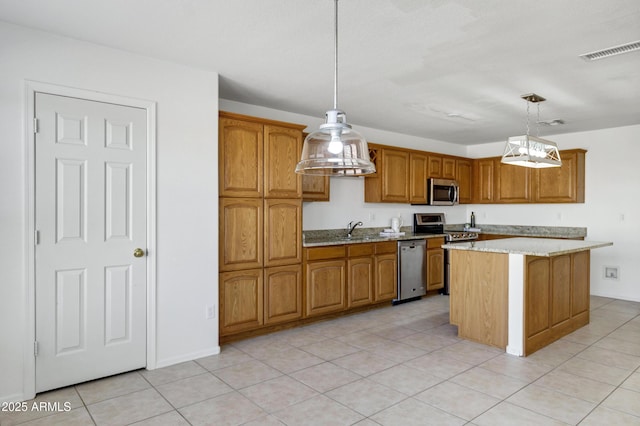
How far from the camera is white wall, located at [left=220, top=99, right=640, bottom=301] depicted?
5.43 meters

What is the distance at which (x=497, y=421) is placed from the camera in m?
2.40

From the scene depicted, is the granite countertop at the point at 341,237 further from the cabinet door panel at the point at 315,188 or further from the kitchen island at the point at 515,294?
the kitchen island at the point at 515,294

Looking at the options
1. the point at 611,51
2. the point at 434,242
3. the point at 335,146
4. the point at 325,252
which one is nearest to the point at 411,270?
the point at 434,242

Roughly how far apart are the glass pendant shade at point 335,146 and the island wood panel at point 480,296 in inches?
96.0

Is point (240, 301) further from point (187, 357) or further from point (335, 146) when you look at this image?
point (335, 146)

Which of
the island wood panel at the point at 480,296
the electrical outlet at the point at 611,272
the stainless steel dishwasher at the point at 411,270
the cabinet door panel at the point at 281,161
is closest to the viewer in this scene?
the island wood panel at the point at 480,296

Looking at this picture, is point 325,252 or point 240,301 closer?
point 240,301

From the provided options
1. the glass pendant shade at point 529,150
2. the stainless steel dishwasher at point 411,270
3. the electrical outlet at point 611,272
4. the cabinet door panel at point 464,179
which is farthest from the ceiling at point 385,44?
the electrical outlet at point 611,272

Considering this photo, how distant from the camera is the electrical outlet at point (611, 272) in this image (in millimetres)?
5719

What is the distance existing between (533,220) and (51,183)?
673 centimetres

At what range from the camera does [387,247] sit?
5164 millimetres

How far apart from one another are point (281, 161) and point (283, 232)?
747 millimetres

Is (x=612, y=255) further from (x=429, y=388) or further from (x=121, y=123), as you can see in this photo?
(x=121, y=123)

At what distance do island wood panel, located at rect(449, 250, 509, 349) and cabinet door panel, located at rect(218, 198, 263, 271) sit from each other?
2.06 metres
